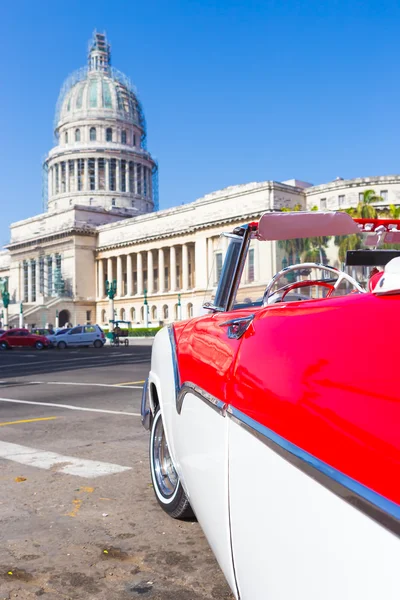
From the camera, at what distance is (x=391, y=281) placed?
1544mm

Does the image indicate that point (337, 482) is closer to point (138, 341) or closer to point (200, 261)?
point (138, 341)

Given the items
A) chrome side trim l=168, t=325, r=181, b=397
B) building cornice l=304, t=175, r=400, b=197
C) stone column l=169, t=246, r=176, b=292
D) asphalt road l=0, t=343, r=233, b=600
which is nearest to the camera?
Answer: asphalt road l=0, t=343, r=233, b=600

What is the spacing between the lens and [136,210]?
102812 millimetres

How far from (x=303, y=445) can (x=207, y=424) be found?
967 millimetres

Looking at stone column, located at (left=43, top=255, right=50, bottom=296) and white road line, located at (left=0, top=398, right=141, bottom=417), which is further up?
stone column, located at (left=43, top=255, right=50, bottom=296)

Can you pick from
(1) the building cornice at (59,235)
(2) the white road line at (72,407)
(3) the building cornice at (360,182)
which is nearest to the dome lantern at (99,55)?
(1) the building cornice at (59,235)

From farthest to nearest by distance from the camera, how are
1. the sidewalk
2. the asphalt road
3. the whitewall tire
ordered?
the sidewalk < the whitewall tire < the asphalt road

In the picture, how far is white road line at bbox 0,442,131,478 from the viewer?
5.23 meters

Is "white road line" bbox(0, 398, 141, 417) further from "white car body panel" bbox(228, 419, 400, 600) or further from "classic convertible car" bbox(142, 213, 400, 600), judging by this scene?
"white car body panel" bbox(228, 419, 400, 600)

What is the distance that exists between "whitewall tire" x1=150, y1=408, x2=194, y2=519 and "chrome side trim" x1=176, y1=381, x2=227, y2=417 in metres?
0.79

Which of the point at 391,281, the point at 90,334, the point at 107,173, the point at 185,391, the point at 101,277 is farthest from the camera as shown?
the point at 107,173

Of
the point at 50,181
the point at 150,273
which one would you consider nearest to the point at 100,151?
the point at 50,181

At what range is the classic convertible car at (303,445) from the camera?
131 centimetres

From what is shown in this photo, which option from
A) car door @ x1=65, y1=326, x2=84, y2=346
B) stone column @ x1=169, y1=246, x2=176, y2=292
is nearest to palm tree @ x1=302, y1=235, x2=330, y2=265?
car door @ x1=65, y1=326, x2=84, y2=346
